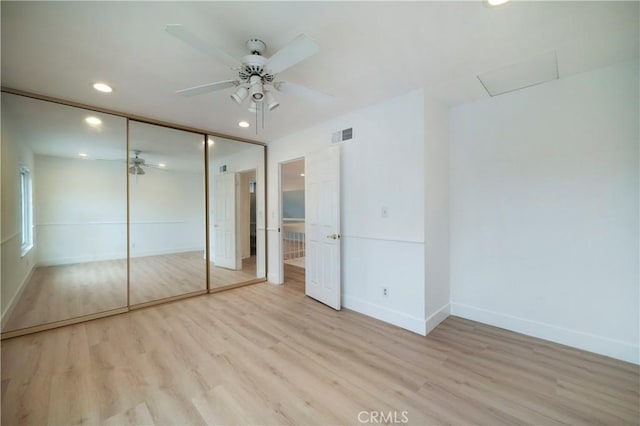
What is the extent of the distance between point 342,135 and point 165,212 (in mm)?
2991

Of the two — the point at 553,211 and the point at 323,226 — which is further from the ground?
the point at 553,211

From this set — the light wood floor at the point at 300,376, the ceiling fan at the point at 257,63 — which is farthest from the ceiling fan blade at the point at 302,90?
the light wood floor at the point at 300,376

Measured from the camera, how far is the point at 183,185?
3.98m

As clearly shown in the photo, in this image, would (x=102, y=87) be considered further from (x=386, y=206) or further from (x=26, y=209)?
(x=386, y=206)

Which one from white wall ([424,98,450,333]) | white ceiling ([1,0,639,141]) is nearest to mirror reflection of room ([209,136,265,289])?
white ceiling ([1,0,639,141])

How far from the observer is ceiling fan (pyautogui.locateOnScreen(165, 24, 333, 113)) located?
1.44 m

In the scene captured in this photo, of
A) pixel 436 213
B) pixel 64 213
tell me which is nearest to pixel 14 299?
pixel 64 213

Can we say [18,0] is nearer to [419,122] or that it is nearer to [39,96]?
[39,96]

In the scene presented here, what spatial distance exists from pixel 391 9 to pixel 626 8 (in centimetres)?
158

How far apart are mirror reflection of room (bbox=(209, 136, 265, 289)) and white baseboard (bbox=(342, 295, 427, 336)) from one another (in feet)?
6.84

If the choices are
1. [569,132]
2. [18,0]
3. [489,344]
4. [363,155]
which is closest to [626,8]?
[569,132]

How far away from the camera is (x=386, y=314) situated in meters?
2.97

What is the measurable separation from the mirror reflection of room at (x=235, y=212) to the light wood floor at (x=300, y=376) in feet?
5.12

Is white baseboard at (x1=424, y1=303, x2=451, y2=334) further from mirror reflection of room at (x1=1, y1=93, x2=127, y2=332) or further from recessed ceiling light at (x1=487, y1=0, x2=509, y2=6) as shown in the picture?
mirror reflection of room at (x1=1, y1=93, x2=127, y2=332)
